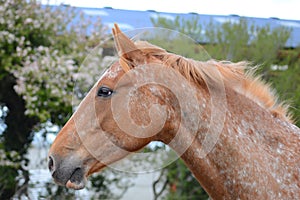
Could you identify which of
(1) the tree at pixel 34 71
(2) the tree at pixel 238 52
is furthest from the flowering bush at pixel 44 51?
(2) the tree at pixel 238 52

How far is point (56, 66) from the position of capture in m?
7.82

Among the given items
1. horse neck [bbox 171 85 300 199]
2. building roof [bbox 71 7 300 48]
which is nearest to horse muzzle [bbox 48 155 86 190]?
horse neck [bbox 171 85 300 199]

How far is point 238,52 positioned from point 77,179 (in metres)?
6.09

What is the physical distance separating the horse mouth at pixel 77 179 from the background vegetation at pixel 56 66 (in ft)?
12.9

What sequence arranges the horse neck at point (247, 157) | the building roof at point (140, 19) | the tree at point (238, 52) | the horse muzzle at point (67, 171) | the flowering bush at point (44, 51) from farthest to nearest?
1. the building roof at point (140, 19)
2. the tree at point (238, 52)
3. the flowering bush at point (44, 51)
4. the horse muzzle at point (67, 171)
5. the horse neck at point (247, 157)

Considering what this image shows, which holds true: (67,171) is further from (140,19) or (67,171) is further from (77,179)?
(140,19)

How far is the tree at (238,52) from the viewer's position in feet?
28.3

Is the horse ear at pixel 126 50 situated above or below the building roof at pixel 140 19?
above

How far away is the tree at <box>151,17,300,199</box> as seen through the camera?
8617 mm

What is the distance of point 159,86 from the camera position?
9.86 feet

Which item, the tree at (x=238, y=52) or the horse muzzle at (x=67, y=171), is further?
the tree at (x=238, y=52)

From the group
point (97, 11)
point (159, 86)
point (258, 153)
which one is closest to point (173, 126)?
point (159, 86)

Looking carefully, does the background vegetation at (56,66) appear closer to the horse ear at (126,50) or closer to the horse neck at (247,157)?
the horse ear at (126,50)

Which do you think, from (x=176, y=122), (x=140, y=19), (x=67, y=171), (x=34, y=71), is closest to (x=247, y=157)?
(x=176, y=122)
